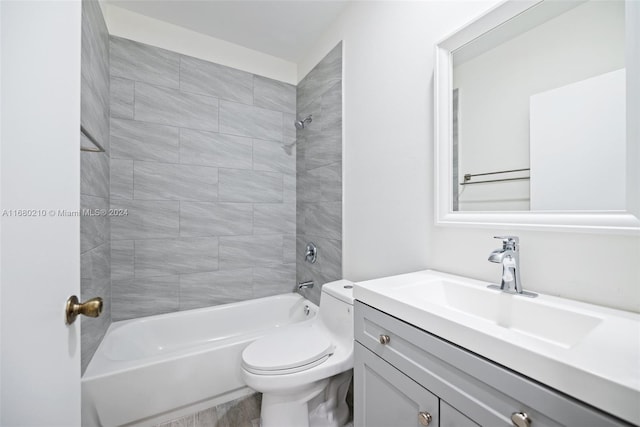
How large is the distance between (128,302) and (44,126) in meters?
1.74

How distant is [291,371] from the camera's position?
46.1 inches

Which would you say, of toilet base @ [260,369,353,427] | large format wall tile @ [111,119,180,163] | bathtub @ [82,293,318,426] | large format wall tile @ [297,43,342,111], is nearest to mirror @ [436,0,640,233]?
large format wall tile @ [297,43,342,111]

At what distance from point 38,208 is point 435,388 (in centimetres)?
99

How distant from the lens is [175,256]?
1999 mm

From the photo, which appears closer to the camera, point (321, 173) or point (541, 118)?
point (541, 118)

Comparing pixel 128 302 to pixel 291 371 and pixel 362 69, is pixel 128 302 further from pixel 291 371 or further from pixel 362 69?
pixel 362 69

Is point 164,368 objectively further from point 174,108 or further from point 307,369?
point 174,108

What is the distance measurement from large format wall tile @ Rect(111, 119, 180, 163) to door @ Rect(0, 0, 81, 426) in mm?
1441

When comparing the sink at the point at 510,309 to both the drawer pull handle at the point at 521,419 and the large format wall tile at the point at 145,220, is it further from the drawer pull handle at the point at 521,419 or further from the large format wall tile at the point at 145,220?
the large format wall tile at the point at 145,220

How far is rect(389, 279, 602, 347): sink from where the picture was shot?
0.69 metres

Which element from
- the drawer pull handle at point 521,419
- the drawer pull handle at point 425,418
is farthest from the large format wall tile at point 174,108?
the drawer pull handle at point 521,419

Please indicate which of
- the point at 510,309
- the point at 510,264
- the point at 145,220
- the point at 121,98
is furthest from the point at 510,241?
the point at 121,98

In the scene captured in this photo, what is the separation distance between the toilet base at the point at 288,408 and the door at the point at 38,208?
0.82 meters

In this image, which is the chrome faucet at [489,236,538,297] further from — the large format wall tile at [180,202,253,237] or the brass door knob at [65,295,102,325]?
the large format wall tile at [180,202,253,237]
